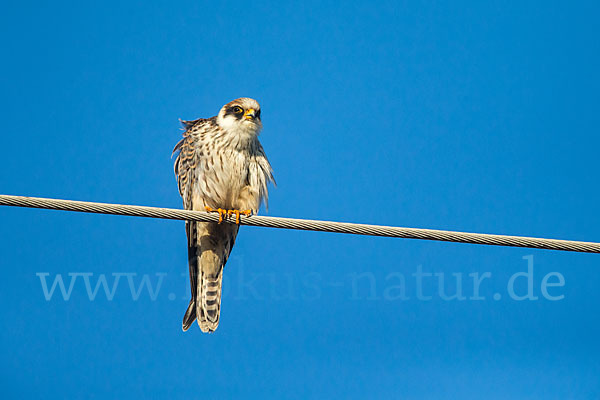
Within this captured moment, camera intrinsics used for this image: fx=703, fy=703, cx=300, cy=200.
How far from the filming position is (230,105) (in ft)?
21.7

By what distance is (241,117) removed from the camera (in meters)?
6.47

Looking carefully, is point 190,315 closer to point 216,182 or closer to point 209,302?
point 209,302

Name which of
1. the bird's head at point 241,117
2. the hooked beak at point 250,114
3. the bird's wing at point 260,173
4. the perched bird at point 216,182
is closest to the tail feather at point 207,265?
the perched bird at point 216,182

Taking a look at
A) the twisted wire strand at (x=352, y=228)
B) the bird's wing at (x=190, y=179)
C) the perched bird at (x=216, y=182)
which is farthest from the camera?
the bird's wing at (x=190, y=179)

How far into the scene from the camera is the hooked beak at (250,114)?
647cm

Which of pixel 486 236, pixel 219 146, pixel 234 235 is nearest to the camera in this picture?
pixel 486 236

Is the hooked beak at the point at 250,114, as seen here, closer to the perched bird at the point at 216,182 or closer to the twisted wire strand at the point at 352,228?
the perched bird at the point at 216,182

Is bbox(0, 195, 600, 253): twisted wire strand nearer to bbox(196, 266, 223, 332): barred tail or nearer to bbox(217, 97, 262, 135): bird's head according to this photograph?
bbox(217, 97, 262, 135): bird's head

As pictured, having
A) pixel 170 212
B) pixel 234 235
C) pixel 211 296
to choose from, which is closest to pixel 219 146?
pixel 234 235

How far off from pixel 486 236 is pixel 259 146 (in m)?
3.06

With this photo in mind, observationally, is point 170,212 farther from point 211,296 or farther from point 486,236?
point 211,296

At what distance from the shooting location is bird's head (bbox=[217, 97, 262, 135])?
21.1ft

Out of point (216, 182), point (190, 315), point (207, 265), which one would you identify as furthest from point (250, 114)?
point (190, 315)

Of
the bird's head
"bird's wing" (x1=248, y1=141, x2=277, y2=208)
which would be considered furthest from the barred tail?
the bird's head
